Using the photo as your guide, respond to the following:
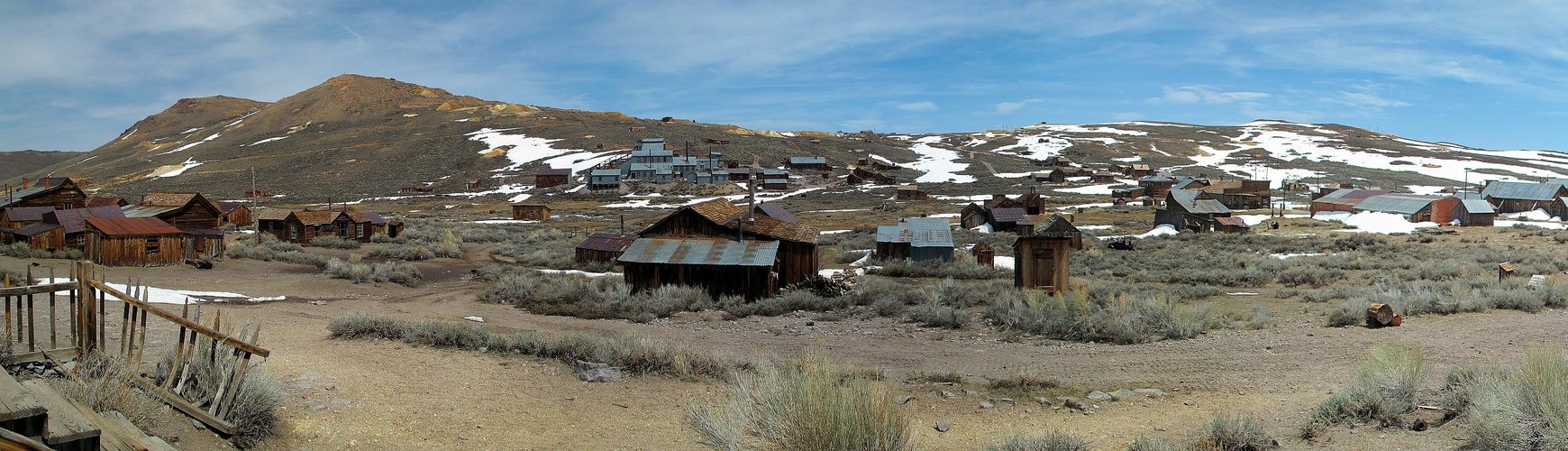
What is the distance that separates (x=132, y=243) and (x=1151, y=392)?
86.7 feet

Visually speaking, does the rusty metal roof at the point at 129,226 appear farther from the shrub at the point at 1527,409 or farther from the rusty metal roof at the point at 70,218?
the shrub at the point at 1527,409

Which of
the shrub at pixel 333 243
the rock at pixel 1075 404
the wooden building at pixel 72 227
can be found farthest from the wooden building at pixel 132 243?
the rock at pixel 1075 404

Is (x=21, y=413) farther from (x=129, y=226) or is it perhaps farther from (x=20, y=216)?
(x=20, y=216)

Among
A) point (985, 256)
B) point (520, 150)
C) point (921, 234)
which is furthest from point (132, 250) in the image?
point (520, 150)

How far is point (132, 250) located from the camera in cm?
2202

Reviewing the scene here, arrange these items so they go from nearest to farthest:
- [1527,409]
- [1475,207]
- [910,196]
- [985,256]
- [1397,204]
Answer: [1527,409] → [985,256] → [1475,207] → [1397,204] → [910,196]

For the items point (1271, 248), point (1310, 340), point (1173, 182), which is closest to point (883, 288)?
point (1310, 340)

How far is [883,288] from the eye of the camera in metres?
19.4

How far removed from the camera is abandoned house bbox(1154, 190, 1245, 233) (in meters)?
41.7

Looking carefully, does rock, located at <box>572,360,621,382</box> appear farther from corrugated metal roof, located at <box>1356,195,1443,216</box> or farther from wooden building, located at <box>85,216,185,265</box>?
corrugated metal roof, located at <box>1356,195,1443,216</box>

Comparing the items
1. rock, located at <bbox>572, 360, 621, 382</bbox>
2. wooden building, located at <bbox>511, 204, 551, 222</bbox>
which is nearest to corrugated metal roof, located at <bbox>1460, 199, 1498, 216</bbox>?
rock, located at <bbox>572, 360, 621, 382</bbox>

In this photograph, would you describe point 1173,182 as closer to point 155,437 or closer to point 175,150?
point 155,437

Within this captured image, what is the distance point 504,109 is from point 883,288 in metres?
138

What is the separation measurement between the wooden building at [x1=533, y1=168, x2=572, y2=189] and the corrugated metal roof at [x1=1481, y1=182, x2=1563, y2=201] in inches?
3189
